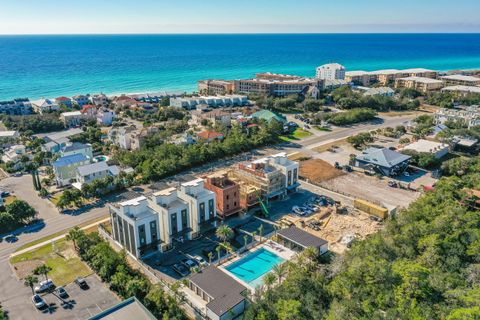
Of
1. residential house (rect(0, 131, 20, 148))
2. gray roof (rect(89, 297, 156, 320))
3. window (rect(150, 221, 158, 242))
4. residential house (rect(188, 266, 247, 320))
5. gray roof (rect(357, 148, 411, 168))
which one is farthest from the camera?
residential house (rect(0, 131, 20, 148))

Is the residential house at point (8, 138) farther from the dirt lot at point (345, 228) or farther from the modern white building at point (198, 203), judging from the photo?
the dirt lot at point (345, 228)

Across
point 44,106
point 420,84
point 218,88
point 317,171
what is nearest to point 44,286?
point 317,171

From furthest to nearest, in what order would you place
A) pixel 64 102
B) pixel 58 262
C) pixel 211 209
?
pixel 64 102 → pixel 211 209 → pixel 58 262

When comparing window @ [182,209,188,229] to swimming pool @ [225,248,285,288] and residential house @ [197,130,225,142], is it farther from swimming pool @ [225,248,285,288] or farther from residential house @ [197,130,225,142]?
residential house @ [197,130,225,142]

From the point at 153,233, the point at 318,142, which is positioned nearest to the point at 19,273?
the point at 153,233

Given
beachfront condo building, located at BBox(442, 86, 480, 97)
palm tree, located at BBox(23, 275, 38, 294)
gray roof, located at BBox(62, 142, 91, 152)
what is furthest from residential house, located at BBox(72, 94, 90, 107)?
beachfront condo building, located at BBox(442, 86, 480, 97)

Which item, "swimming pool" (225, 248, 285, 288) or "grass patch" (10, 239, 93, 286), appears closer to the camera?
"grass patch" (10, 239, 93, 286)

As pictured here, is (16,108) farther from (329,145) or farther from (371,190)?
(371,190)
